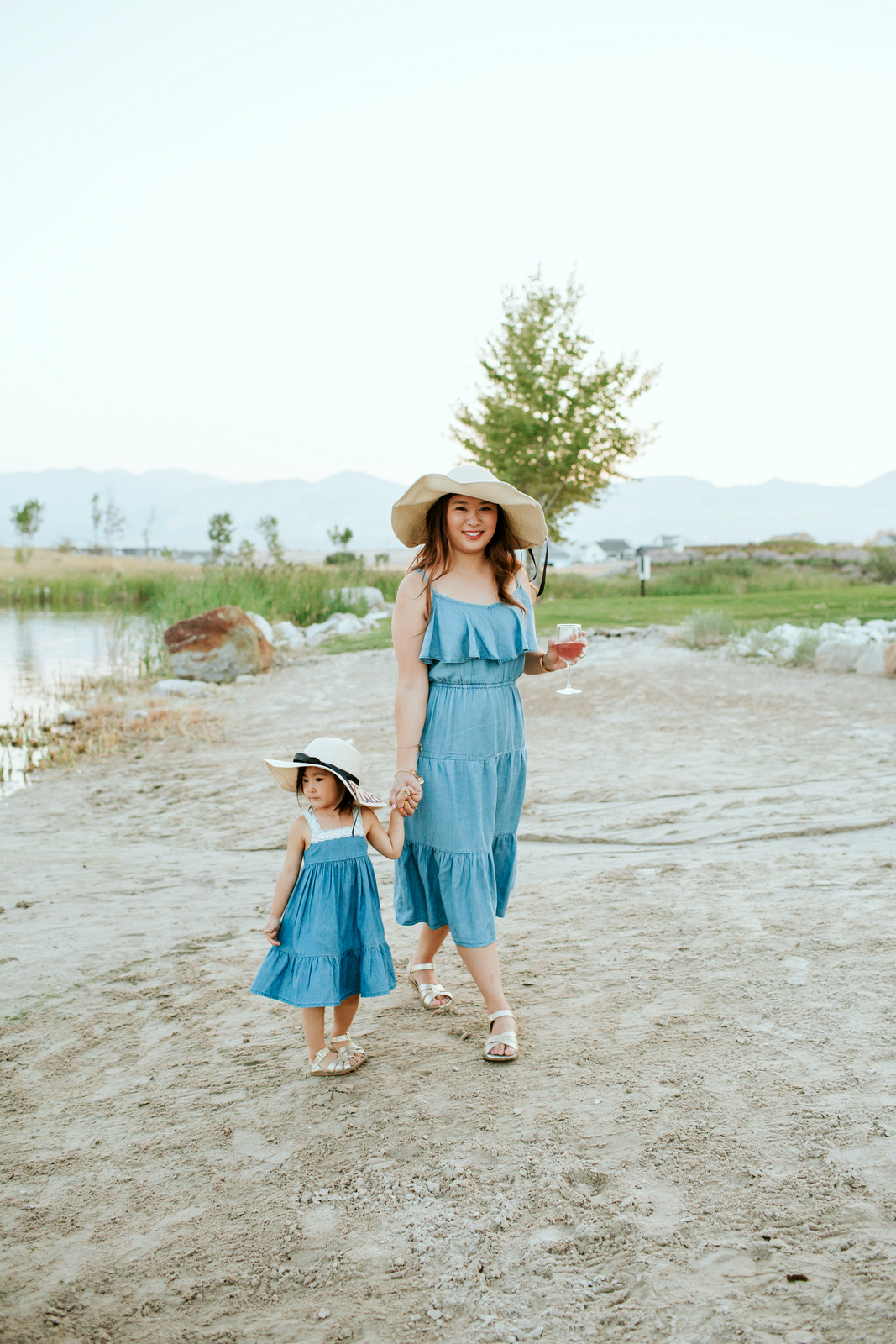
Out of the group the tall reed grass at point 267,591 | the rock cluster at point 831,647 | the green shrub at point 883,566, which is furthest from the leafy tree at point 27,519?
the rock cluster at point 831,647

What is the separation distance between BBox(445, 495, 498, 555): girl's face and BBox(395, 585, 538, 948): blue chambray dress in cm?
20

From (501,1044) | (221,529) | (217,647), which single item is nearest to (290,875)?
(501,1044)

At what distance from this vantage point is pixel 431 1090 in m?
2.99

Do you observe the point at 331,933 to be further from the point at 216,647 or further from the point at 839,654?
the point at 216,647

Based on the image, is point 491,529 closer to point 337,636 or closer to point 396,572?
point 337,636

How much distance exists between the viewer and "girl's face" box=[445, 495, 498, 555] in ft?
10.8

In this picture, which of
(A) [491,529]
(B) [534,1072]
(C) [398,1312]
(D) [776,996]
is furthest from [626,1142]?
(A) [491,529]

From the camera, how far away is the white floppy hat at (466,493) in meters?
3.20

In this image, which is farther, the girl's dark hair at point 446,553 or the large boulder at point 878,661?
the large boulder at point 878,661

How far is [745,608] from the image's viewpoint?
647 inches

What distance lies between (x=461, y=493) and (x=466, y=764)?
2.98ft

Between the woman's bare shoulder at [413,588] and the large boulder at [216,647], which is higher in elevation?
the woman's bare shoulder at [413,588]

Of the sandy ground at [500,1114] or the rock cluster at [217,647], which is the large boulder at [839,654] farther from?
the rock cluster at [217,647]

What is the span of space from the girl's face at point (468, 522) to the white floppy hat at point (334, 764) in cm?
82
